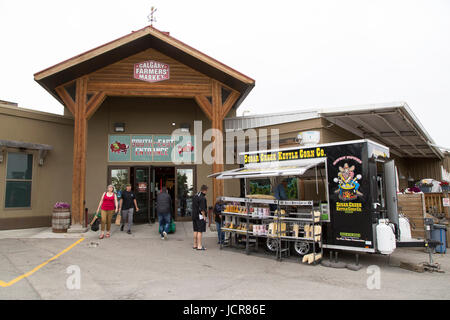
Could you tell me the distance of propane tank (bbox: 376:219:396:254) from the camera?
6680 millimetres

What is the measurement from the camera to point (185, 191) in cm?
1380

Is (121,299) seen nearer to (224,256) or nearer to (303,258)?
(224,256)

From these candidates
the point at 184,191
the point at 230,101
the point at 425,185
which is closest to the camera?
the point at 230,101

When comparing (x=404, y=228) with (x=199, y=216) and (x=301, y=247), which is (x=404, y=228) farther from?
(x=199, y=216)

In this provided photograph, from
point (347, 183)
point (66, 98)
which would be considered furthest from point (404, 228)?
point (66, 98)

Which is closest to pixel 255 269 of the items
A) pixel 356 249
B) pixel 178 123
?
pixel 356 249

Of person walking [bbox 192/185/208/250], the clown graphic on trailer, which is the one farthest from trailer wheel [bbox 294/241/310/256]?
person walking [bbox 192/185/208/250]

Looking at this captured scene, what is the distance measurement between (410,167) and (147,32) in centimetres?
2035

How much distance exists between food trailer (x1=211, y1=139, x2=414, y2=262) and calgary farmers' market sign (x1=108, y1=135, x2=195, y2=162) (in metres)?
5.80

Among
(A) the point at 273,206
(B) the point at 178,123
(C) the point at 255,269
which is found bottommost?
(C) the point at 255,269

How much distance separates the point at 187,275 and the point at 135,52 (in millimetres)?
9087

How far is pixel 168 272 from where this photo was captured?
6.40m

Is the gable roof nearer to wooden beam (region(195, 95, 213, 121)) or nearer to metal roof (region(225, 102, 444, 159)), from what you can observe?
wooden beam (region(195, 95, 213, 121))

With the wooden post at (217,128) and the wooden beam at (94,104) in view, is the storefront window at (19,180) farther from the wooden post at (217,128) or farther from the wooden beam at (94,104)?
the wooden post at (217,128)
